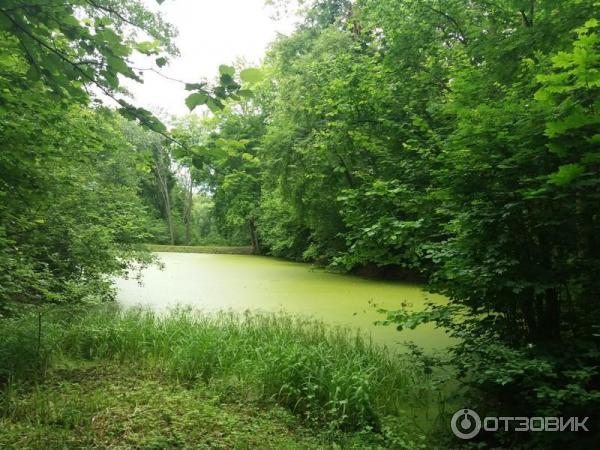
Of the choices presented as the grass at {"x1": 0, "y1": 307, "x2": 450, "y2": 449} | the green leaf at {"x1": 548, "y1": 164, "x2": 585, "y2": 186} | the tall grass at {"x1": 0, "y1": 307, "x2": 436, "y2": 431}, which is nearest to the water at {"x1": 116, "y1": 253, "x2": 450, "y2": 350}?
the tall grass at {"x1": 0, "y1": 307, "x2": 436, "y2": 431}

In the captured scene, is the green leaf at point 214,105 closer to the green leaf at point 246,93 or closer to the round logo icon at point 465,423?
the green leaf at point 246,93

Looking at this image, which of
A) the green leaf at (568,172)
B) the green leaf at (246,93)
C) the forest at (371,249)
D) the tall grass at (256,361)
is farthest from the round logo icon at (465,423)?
the green leaf at (246,93)

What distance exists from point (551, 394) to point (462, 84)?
197cm

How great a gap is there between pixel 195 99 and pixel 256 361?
2.51 m

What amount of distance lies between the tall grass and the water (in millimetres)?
925

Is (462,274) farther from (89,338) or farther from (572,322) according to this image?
(89,338)

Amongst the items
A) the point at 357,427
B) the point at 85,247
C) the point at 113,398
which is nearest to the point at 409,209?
the point at 357,427

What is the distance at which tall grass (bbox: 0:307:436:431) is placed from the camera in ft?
9.02

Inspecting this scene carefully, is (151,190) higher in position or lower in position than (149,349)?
higher

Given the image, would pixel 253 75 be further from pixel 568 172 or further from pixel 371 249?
pixel 371 249

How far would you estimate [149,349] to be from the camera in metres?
3.59

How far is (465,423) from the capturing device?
7.97 feet

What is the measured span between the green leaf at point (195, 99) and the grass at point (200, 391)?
5.67ft

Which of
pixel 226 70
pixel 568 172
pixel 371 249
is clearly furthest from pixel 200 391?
pixel 568 172
